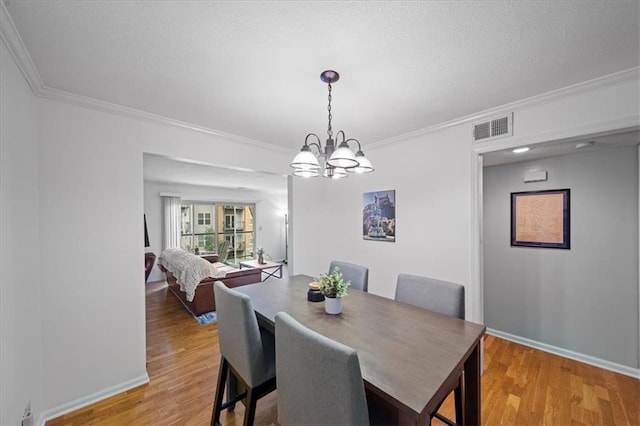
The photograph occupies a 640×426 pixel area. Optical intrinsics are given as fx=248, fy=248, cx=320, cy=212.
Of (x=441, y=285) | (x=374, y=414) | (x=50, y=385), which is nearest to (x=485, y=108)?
(x=441, y=285)

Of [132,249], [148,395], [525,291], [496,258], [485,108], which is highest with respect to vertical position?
[485,108]

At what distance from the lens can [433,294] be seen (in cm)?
185

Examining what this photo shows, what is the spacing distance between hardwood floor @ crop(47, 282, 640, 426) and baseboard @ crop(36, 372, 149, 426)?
4cm

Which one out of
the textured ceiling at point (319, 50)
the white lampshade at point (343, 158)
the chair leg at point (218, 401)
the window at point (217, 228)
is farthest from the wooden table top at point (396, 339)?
the window at point (217, 228)

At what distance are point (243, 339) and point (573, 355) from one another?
131 inches

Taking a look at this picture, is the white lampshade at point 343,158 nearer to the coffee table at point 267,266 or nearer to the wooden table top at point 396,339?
the wooden table top at point 396,339

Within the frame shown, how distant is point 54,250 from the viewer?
184 centimetres

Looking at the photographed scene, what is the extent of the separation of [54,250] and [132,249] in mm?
469

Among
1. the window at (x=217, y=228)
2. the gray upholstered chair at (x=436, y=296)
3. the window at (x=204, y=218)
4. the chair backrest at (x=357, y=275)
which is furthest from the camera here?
the window at (x=204, y=218)

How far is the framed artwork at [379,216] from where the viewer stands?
300 cm

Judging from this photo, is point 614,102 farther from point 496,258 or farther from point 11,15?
point 11,15

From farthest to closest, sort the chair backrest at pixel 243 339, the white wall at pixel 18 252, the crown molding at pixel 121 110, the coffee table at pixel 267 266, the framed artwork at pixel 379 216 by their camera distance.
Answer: the coffee table at pixel 267 266, the framed artwork at pixel 379 216, the crown molding at pixel 121 110, the chair backrest at pixel 243 339, the white wall at pixel 18 252

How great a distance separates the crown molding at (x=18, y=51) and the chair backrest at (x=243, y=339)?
165cm

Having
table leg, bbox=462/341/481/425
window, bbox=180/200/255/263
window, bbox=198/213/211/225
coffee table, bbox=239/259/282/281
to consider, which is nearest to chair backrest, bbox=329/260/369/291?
table leg, bbox=462/341/481/425
